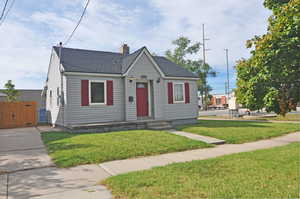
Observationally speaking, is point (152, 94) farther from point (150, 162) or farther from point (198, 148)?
point (150, 162)

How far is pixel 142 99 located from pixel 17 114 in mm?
9779

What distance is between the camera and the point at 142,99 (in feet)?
41.2

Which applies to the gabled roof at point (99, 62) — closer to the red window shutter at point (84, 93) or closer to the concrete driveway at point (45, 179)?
the red window shutter at point (84, 93)

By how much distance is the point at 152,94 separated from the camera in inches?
498

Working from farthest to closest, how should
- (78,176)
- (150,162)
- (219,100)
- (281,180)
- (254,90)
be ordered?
1. (219,100)
2. (150,162)
3. (78,176)
4. (254,90)
5. (281,180)

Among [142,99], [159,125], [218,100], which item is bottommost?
[159,125]

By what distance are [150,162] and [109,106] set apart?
6826 mm

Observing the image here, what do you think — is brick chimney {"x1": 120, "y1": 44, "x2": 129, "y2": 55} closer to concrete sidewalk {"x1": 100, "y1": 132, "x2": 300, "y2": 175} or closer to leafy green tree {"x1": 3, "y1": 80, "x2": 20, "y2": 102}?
concrete sidewalk {"x1": 100, "y1": 132, "x2": 300, "y2": 175}

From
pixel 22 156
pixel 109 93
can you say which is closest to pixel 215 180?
pixel 22 156

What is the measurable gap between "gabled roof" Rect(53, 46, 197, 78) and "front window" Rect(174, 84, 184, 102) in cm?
77

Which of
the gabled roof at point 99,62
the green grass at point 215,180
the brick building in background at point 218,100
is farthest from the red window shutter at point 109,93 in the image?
the brick building in background at point 218,100

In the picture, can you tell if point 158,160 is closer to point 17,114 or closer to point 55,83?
point 55,83

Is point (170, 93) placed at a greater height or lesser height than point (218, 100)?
lesser

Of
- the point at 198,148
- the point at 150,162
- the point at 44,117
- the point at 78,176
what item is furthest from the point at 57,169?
the point at 44,117
